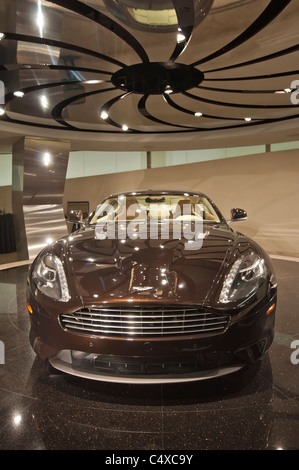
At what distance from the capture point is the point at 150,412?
5.08ft

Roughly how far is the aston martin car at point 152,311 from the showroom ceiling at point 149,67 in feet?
6.99

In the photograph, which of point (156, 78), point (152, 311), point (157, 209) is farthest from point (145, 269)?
point (156, 78)

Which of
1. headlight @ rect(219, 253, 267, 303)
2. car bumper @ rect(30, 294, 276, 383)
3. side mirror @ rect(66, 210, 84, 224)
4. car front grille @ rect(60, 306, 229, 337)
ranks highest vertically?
side mirror @ rect(66, 210, 84, 224)

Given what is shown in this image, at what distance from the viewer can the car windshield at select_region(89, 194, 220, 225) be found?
2.80m

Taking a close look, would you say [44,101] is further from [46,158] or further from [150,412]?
[150,412]

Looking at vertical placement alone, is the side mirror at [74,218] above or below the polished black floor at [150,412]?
above

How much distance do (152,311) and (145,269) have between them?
26 cm

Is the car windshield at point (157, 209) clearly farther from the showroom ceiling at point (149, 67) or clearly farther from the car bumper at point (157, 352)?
the showroom ceiling at point (149, 67)

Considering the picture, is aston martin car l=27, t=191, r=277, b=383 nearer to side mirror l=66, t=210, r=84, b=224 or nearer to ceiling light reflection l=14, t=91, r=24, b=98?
side mirror l=66, t=210, r=84, b=224

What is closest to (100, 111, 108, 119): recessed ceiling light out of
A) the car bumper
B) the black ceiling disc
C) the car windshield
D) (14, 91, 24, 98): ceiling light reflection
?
the black ceiling disc

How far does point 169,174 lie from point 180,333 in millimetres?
8142

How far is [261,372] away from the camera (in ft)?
6.31

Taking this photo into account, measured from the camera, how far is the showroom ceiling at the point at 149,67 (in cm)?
269

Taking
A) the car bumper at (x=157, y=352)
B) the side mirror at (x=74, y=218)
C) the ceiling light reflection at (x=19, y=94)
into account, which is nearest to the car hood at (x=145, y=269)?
the car bumper at (x=157, y=352)
